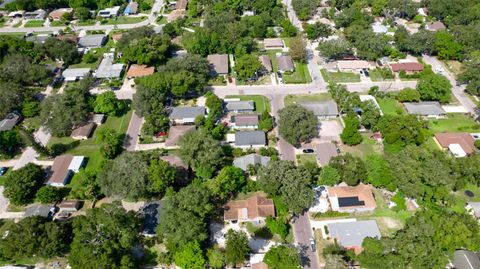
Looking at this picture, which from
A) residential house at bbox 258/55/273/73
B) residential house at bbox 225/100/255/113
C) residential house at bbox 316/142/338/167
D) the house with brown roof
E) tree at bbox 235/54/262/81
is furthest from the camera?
residential house at bbox 258/55/273/73

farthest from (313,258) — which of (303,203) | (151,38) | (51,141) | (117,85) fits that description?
(151,38)

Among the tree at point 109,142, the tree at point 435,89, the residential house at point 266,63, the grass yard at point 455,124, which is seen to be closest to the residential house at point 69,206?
the tree at point 109,142

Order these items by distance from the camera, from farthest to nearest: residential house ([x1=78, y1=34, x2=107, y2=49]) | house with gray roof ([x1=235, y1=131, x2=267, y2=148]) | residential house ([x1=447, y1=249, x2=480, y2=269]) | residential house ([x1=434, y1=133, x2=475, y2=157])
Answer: residential house ([x1=78, y1=34, x2=107, y2=49]) → house with gray roof ([x1=235, y1=131, x2=267, y2=148]) → residential house ([x1=434, y1=133, x2=475, y2=157]) → residential house ([x1=447, y1=249, x2=480, y2=269])

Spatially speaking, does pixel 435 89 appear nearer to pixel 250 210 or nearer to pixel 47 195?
pixel 250 210

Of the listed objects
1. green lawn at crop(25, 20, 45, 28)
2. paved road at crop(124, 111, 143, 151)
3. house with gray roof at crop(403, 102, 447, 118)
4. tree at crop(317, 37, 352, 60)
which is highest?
tree at crop(317, 37, 352, 60)

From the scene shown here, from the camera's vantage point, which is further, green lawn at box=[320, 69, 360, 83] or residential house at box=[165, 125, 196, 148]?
green lawn at box=[320, 69, 360, 83]

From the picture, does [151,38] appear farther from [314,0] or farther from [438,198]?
[438,198]

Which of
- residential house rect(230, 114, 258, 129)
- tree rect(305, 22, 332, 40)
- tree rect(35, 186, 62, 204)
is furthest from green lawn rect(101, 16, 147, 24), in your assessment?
tree rect(35, 186, 62, 204)

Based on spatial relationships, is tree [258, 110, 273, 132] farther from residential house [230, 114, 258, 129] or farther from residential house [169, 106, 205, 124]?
residential house [169, 106, 205, 124]

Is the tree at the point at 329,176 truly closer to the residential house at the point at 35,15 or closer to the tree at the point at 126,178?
the tree at the point at 126,178
